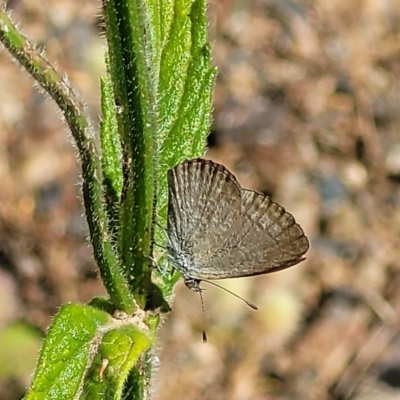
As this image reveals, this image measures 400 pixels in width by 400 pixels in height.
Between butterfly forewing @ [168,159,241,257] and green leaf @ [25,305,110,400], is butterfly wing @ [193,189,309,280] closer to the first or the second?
butterfly forewing @ [168,159,241,257]

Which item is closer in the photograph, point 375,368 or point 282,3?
point 375,368

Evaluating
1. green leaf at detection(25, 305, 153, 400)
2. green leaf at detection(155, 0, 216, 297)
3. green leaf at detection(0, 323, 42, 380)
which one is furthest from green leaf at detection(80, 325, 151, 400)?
green leaf at detection(0, 323, 42, 380)

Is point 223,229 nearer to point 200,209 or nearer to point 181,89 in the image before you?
point 200,209

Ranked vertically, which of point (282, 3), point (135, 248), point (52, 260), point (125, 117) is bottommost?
point (52, 260)

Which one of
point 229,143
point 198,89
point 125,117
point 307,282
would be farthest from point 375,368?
point 125,117

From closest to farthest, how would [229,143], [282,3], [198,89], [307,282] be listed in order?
[198,89] → [307,282] → [229,143] → [282,3]

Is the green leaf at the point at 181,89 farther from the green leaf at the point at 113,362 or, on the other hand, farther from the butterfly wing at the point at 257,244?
the green leaf at the point at 113,362

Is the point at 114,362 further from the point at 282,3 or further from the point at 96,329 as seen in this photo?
the point at 282,3

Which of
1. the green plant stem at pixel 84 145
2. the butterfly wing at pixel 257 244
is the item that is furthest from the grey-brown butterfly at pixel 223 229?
the green plant stem at pixel 84 145

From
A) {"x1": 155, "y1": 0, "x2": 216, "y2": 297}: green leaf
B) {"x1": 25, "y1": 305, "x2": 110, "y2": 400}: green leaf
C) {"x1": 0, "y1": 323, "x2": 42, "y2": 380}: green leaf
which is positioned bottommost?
{"x1": 0, "y1": 323, "x2": 42, "y2": 380}: green leaf
